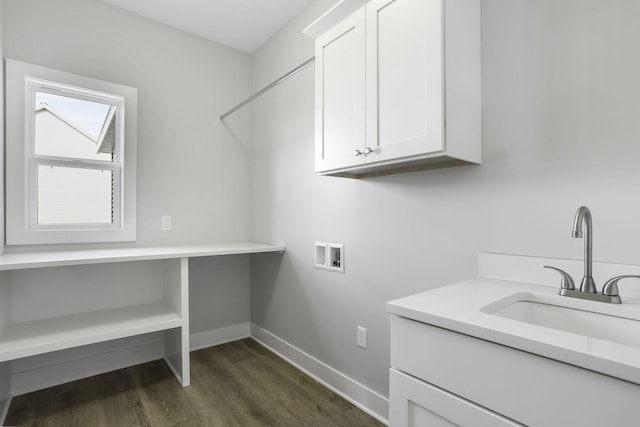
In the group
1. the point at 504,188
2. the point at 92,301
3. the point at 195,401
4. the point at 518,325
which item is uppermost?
the point at 504,188

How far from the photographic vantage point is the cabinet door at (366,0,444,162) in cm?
120

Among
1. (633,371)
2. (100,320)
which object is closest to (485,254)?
(633,371)

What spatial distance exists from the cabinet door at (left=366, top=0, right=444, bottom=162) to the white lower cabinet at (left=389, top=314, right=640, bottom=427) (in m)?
0.68

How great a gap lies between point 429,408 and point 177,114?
8.67 ft

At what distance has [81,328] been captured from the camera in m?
1.96

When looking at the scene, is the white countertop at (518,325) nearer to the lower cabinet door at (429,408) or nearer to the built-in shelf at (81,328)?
the lower cabinet door at (429,408)

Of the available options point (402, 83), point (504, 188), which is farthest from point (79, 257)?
point (504, 188)

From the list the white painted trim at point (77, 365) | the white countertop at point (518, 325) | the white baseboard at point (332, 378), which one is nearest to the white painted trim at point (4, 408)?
the white painted trim at point (77, 365)

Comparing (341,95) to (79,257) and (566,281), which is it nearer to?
(566,281)

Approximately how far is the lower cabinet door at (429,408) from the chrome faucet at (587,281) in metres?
0.51

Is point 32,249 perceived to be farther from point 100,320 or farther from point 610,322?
point 610,322

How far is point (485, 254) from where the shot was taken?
4.50ft

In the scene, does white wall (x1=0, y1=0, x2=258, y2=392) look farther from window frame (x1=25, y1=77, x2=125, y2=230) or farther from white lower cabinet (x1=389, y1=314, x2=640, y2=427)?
white lower cabinet (x1=389, y1=314, x2=640, y2=427)

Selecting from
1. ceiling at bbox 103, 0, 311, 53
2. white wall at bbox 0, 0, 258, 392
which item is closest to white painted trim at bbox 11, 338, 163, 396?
white wall at bbox 0, 0, 258, 392
